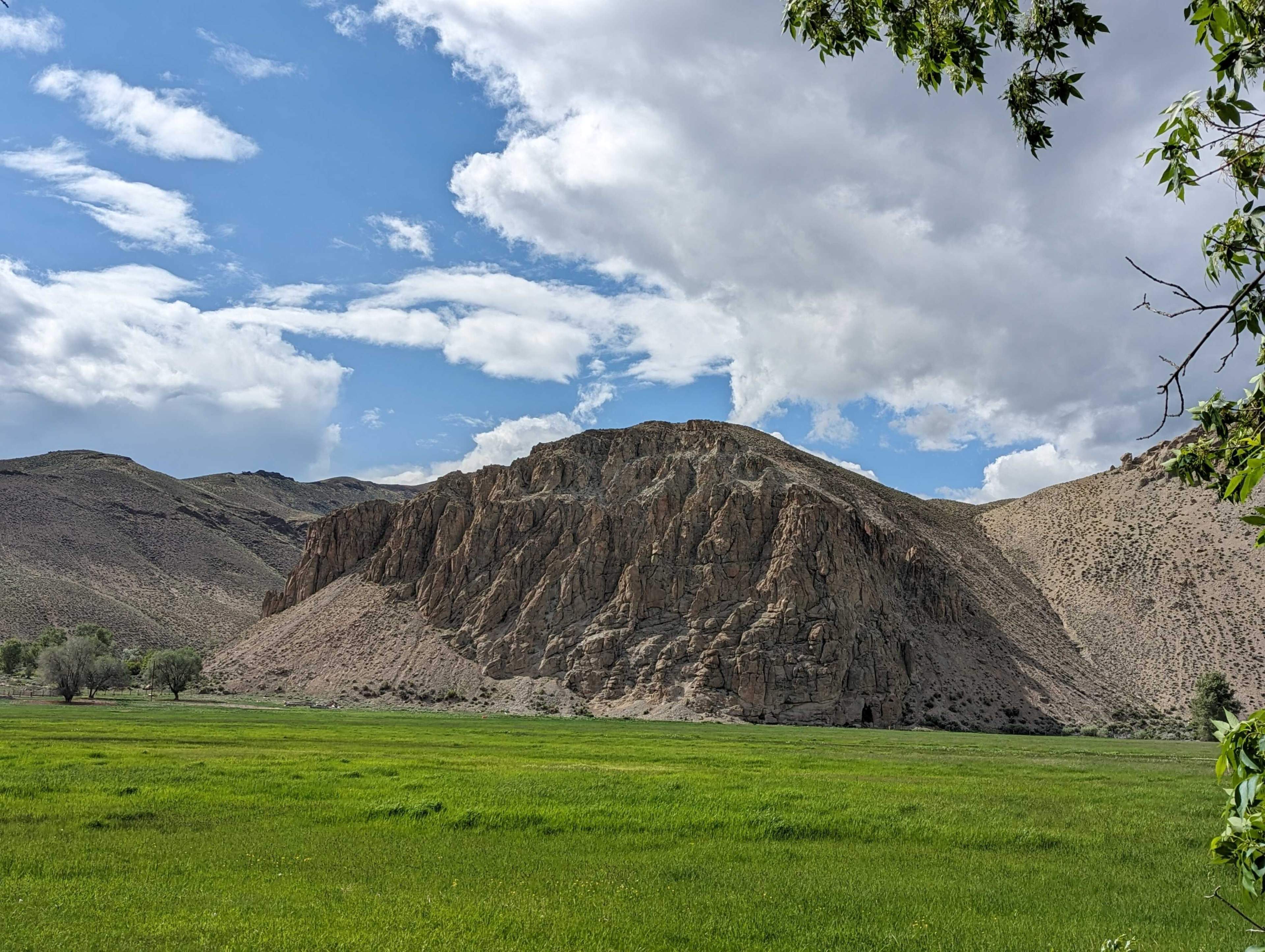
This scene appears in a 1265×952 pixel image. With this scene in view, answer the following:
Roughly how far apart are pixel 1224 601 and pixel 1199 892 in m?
132

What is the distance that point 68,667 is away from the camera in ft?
303

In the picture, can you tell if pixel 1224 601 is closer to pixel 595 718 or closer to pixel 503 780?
pixel 595 718

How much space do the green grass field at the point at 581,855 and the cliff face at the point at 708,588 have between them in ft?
206

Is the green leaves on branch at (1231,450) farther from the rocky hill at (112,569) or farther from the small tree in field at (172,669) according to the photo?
the rocky hill at (112,569)

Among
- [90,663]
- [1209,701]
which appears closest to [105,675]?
[90,663]

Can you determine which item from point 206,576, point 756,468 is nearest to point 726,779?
point 756,468

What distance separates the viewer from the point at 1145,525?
468 feet

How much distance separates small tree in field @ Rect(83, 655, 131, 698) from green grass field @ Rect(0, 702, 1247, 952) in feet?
209

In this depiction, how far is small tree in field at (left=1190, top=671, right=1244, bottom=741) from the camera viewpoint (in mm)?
93125

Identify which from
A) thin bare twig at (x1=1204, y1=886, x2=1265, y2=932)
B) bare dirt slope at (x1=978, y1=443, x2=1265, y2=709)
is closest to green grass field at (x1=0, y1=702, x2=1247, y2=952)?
thin bare twig at (x1=1204, y1=886, x2=1265, y2=932)

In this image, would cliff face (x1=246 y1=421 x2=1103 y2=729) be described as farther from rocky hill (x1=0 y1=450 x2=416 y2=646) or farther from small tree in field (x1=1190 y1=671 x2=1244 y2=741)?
rocky hill (x1=0 y1=450 x2=416 y2=646)

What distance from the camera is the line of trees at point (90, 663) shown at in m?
92.5

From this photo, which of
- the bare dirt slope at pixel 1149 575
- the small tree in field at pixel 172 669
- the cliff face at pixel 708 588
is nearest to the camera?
the cliff face at pixel 708 588

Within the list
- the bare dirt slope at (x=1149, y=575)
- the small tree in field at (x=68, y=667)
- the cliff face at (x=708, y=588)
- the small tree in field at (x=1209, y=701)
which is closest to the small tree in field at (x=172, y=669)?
the small tree in field at (x=68, y=667)
